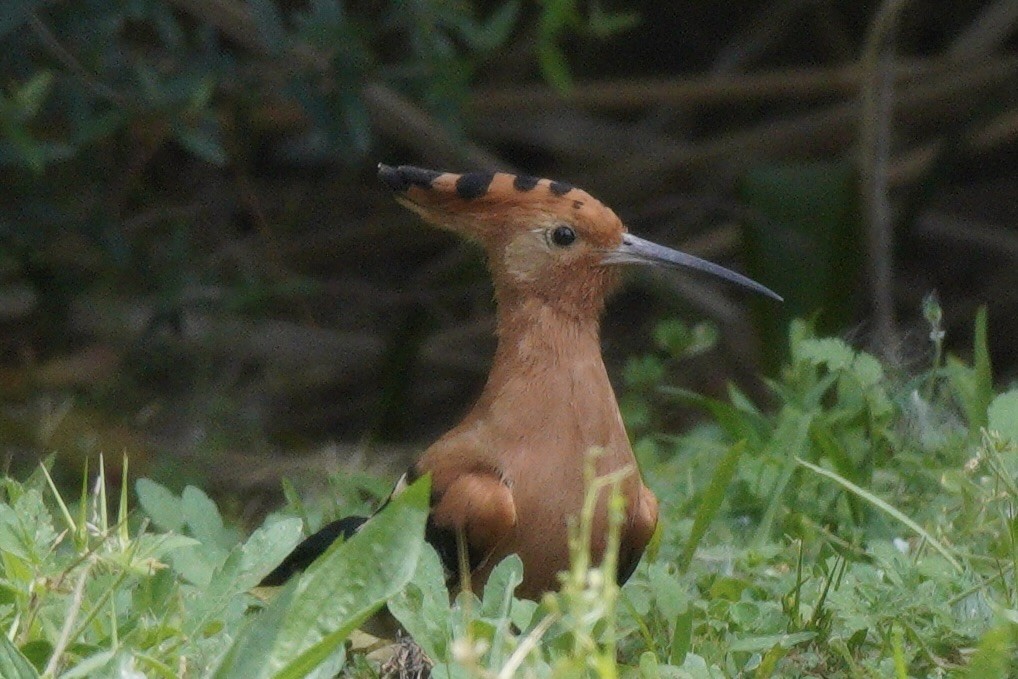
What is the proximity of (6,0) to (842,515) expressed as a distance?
1.95m

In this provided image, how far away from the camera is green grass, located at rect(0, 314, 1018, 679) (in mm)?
1989

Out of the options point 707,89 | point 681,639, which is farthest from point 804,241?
point 681,639

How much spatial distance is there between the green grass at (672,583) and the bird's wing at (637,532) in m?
0.03

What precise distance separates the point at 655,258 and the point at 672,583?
74 centimetres

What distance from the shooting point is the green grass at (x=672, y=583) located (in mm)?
1989

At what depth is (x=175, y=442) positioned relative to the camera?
195 inches

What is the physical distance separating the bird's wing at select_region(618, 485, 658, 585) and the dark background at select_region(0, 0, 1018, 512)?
1021 mm

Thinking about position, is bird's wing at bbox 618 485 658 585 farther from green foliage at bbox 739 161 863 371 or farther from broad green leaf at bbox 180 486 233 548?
green foliage at bbox 739 161 863 371

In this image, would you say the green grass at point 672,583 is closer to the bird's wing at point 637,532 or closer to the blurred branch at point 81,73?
the bird's wing at point 637,532

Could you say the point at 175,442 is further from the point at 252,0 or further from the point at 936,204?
the point at 936,204

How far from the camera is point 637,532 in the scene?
2680mm

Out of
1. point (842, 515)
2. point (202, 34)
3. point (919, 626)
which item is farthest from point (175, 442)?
point (919, 626)

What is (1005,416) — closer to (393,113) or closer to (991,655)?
(991,655)

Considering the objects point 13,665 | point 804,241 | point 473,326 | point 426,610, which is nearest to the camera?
point 13,665
